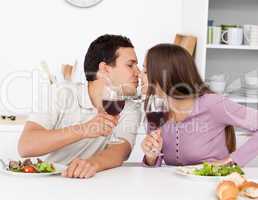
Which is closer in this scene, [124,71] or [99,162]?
[99,162]

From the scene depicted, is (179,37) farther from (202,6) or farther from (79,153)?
(79,153)

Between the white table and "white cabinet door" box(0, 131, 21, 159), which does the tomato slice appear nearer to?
the white table

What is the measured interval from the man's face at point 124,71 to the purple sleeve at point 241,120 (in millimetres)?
390

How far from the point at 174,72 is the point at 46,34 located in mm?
1272

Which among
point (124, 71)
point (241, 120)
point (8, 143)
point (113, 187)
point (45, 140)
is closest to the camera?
point (113, 187)

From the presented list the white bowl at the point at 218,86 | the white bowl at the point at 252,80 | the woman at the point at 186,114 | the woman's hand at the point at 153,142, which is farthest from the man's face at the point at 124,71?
the white bowl at the point at 252,80

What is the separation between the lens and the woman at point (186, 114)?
6.63 ft

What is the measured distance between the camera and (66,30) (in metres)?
3.07

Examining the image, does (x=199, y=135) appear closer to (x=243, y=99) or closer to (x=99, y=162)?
(x=99, y=162)

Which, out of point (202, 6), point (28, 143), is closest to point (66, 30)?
point (202, 6)

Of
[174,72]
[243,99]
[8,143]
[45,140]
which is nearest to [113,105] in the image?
[45,140]

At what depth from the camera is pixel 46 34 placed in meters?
3.06

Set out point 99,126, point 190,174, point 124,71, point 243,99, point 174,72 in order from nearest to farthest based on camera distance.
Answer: point 190,174 → point 99,126 → point 174,72 → point 124,71 → point 243,99

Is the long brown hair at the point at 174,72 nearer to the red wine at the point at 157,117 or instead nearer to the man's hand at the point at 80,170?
the red wine at the point at 157,117
